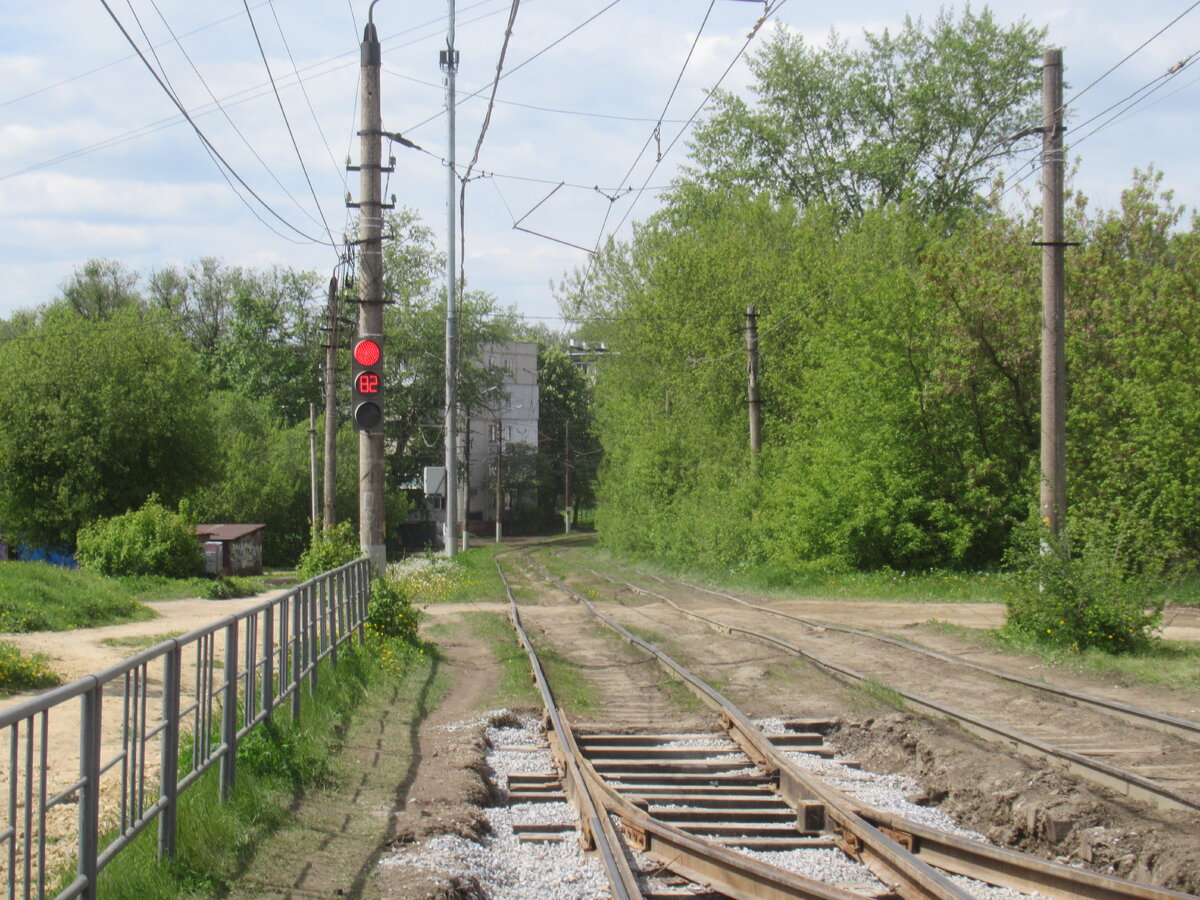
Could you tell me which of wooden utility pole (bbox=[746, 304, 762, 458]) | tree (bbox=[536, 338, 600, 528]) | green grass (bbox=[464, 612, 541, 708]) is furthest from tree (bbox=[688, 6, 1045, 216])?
tree (bbox=[536, 338, 600, 528])

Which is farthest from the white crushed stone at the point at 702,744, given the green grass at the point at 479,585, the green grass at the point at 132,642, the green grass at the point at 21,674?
the green grass at the point at 479,585

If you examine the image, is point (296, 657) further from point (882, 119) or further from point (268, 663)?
point (882, 119)

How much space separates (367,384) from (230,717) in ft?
24.4

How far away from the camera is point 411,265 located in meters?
66.2

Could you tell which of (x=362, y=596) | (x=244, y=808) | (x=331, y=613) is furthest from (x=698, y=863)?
(x=362, y=596)

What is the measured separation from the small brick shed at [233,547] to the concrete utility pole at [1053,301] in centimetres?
3074

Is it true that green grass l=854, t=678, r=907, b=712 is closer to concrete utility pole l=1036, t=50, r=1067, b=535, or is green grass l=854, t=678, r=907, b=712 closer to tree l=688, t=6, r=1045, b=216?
concrete utility pole l=1036, t=50, r=1067, b=535

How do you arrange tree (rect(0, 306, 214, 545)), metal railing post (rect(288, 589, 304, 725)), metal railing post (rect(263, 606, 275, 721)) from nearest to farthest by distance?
metal railing post (rect(263, 606, 275, 721)) → metal railing post (rect(288, 589, 304, 725)) → tree (rect(0, 306, 214, 545))

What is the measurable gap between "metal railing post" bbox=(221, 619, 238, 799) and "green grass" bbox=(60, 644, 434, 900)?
0.07 meters

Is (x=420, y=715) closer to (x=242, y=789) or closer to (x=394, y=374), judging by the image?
(x=242, y=789)

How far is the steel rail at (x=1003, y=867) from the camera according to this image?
5.22 m

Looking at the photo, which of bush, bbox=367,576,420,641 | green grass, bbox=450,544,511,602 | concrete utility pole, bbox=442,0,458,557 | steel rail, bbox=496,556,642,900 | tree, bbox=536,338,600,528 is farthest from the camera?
tree, bbox=536,338,600,528

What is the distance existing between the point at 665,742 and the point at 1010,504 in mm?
19100

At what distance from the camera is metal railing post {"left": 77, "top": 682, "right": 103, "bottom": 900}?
467 centimetres
